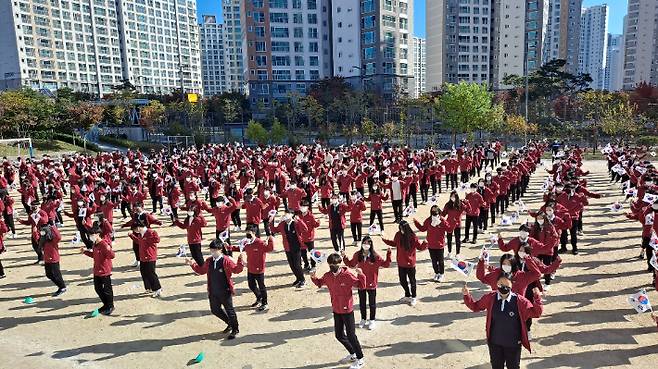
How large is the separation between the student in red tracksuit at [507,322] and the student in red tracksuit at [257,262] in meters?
3.97

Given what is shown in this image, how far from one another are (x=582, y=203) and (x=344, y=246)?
19.6 ft

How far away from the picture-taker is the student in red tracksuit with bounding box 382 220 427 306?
8.20 meters

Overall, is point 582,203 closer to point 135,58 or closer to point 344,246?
point 344,246

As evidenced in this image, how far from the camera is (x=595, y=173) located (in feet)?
86.5

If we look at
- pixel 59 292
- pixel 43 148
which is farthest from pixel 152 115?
pixel 59 292

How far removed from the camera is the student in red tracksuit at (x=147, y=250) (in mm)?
8992

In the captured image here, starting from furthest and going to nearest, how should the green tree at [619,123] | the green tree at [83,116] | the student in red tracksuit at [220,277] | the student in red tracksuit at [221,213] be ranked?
1. the green tree at [83,116]
2. the green tree at [619,123]
3. the student in red tracksuit at [221,213]
4. the student in red tracksuit at [220,277]

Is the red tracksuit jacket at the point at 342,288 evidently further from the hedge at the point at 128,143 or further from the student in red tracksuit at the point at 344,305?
the hedge at the point at 128,143

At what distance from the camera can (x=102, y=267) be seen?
8.45 m

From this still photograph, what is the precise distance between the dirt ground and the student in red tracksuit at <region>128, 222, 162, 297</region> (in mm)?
332

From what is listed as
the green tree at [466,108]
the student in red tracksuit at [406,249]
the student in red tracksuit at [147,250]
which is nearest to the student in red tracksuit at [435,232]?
the student in red tracksuit at [406,249]

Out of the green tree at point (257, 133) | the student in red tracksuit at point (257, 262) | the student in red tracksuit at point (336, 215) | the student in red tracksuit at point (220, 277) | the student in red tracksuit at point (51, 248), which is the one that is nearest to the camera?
the student in red tracksuit at point (220, 277)

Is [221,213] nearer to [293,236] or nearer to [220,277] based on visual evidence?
[293,236]

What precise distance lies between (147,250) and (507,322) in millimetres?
6741
